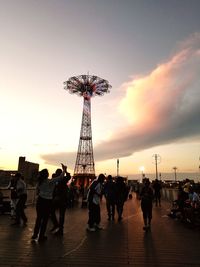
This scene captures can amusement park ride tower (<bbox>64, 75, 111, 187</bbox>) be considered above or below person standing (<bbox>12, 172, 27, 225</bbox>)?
above

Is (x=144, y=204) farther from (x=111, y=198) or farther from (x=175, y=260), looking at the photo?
(x=175, y=260)

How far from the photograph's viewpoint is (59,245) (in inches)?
331

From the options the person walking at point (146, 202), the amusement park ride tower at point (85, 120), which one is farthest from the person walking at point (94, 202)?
the amusement park ride tower at point (85, 120)

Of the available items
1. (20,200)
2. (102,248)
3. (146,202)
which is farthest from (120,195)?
(102,248)

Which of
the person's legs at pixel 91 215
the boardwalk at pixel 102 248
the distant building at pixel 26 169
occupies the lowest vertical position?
the boardwalk at pixel 102 248

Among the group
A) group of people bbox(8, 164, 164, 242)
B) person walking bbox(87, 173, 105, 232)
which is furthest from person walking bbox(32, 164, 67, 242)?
person walking bbox(87, 173, 105, 232)

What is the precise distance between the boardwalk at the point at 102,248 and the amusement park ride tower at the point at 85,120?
133 ft

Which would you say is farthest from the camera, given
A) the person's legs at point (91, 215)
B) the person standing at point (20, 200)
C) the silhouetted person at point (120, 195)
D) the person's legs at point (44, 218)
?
the silhouetted person at point (120, 195)

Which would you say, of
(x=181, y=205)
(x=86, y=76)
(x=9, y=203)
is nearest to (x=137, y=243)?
(x=181, y=205)

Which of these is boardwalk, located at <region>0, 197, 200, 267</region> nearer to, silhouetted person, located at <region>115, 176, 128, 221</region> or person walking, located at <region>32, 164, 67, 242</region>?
person walking, located at <region>32, 164, 67, 242</region>

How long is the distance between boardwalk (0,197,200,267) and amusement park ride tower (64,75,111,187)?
A: 133 ft

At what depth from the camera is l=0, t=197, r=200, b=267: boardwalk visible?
6.67 metres

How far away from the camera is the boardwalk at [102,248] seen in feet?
21.9

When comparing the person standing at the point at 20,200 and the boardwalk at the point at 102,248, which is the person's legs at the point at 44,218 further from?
the person standing at the point at 20,200
